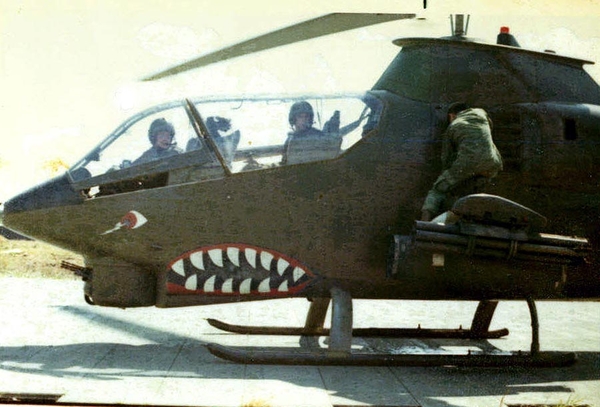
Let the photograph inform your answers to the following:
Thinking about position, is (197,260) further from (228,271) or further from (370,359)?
(370,359)

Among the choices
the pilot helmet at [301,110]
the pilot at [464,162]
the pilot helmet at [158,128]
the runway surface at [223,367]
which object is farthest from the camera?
the pilot helmet at [301,110]

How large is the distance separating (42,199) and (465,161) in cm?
331

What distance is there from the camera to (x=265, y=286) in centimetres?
645

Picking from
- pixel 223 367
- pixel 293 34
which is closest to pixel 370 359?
pixel 223 367

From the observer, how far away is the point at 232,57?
6.31m

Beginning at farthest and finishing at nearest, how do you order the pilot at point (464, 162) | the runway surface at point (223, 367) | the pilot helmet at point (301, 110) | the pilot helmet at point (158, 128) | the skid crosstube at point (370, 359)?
the pilot helmet at point (301, 110) → the pilot helmet at point (158, 128) → the pilot at point (464, 162) → the skid crosstube at point (370, 359) → the runway surface at point (223, 367)

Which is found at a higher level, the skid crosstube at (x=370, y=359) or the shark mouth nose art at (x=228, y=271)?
the shark mouth nose art at (x=228, y=271)

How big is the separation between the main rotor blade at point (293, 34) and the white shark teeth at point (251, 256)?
1.53 m

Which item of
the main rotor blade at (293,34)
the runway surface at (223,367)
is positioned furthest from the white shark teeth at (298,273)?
the main rotor blade at (293,34)

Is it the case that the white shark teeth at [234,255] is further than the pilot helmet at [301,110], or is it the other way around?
the pilot helmet at [301,110]

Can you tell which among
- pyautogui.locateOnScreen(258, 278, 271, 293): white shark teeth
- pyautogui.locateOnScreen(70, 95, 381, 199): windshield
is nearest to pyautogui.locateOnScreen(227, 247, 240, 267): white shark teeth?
pyautogui.locateOnScreen(258, 278, 271, 293): white shark teeth

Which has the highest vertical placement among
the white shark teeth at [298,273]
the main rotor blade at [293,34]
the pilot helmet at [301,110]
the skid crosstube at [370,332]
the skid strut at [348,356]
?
the main rotor blade at [293,34]

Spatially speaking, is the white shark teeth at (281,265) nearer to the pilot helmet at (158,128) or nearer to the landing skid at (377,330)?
the landing skid at (377,330)

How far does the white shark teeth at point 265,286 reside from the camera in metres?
6.44
